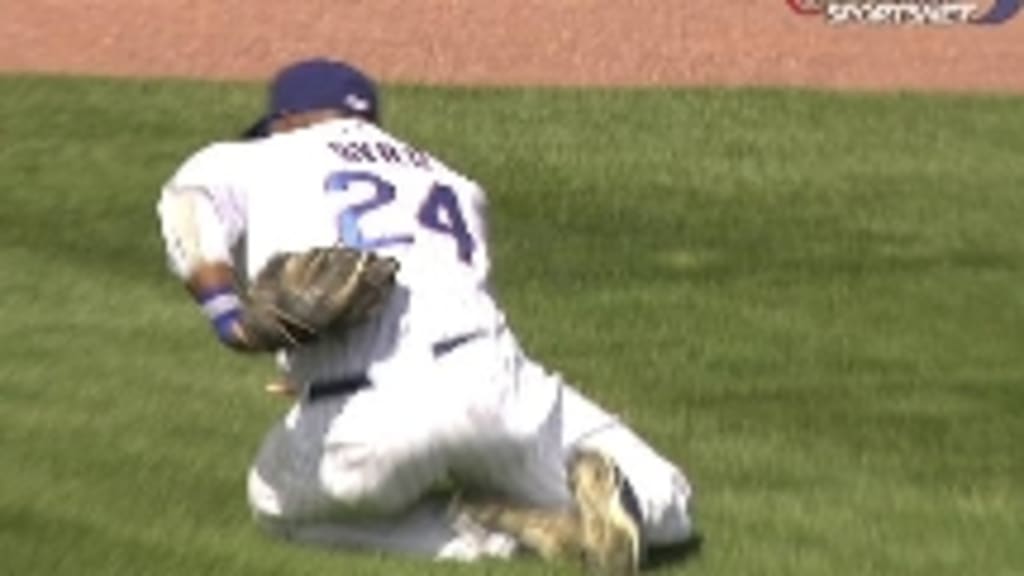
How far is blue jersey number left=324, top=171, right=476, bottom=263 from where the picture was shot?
6305 millimetres

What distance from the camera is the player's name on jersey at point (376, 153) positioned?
6418mm

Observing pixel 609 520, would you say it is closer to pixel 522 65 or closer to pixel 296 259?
pixel 296 259

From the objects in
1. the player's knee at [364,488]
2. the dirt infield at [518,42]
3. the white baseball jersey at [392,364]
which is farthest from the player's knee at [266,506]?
the dirt infield at [518,42]

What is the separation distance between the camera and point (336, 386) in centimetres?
623

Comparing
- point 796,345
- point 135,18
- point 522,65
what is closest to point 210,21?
point 135,18

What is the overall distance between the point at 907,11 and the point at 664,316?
28.6 ft

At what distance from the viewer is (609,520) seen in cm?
604

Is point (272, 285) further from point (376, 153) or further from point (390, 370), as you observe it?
point (376, 153)

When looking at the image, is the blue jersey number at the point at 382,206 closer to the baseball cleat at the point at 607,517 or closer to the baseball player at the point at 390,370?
the baseball player at the point at 390,370

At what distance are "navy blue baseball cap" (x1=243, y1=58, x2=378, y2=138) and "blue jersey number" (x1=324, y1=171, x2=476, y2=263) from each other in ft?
1.15

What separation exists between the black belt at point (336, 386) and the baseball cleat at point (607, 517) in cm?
55

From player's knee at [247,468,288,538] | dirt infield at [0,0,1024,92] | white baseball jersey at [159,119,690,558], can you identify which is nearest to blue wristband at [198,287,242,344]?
white baseball jersey at [159,119,690,558]

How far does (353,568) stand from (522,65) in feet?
36.4

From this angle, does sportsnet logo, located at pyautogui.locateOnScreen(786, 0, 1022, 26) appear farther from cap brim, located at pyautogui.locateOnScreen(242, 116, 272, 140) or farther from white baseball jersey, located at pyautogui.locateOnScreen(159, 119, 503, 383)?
white baseball jersey, located at pyautogui.locateOnScreen(159, 119, 503, 383)
